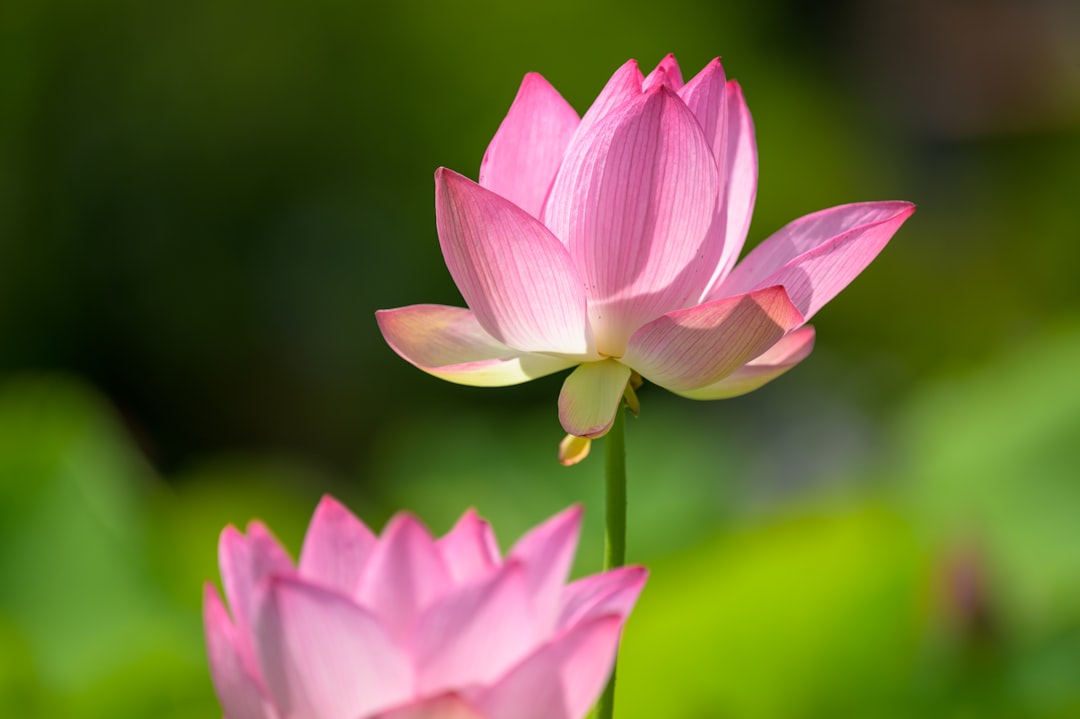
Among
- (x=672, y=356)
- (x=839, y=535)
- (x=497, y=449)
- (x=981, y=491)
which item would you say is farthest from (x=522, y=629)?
(x=497, y=449)

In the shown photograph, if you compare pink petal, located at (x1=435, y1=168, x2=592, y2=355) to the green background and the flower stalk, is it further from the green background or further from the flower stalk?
the green background

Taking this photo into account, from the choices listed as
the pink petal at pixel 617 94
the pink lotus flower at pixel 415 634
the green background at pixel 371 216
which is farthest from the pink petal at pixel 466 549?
the green background at pixel 371 216

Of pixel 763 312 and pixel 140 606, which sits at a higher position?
pixel 763 312

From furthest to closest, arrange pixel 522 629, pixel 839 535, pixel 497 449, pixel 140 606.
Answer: pixel 497 449, pixel 140 606, pixel 839 535, pixel 522 629

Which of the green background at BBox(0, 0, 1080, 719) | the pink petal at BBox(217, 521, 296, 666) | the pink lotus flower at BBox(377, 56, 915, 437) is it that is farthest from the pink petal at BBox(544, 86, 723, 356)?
the green background at BBox(0, 0, 1080, 719)

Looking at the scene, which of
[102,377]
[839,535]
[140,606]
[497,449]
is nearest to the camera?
[839,535]

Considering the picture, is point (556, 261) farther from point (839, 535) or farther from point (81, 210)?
point (81, 210)

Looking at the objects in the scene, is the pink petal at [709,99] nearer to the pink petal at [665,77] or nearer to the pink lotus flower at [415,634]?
the pink petal at [665,77]

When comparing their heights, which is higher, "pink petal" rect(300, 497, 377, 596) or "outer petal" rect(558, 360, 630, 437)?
"outer petal" rect(558, 360, 630, 437)
